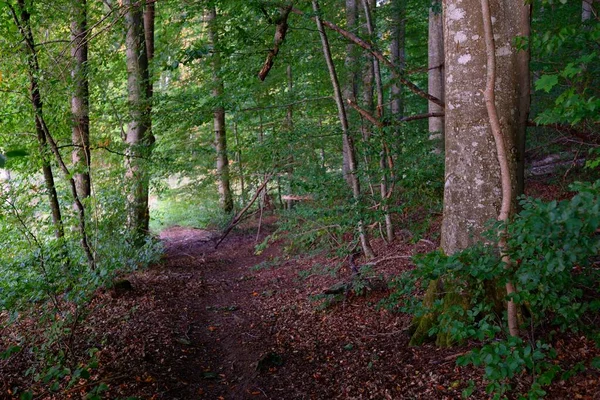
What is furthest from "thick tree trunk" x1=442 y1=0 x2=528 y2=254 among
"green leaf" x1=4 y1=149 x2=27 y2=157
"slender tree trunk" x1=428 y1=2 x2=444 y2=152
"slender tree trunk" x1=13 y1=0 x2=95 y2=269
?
"slender tree trunk" x1=13 y1=0 x2=95 y2=269

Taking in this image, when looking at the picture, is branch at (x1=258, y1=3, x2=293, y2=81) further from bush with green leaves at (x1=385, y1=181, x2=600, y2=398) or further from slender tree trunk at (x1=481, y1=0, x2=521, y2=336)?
bush with green leaves at (x1=385, y1=181, x2=600, y2=398)

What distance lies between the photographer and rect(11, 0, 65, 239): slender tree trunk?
21.4 feet

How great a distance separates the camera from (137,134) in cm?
972

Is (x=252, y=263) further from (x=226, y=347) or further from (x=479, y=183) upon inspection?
(x=479, y=183)

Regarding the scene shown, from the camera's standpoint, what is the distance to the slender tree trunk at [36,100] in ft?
21.4

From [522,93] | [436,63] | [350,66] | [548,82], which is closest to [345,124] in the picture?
[350,66]

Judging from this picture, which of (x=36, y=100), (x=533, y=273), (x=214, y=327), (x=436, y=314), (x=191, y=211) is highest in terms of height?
(x=36, y=100)

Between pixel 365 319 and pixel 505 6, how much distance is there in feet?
12.0

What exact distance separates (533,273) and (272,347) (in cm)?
350

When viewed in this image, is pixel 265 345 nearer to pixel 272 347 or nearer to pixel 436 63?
pixel 272 347

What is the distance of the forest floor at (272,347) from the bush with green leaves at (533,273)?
15.6 inches

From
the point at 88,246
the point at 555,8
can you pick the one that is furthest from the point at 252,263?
the point at 555,8

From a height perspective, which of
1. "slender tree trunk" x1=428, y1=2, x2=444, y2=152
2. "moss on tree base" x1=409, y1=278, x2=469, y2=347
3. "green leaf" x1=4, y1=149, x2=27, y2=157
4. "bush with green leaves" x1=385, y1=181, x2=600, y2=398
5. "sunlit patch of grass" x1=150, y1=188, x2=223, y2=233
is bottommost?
"sunlit patch of grass" x1=150, y1=188, x2=223, y2=233

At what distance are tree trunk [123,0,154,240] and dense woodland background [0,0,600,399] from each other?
0.06 m
